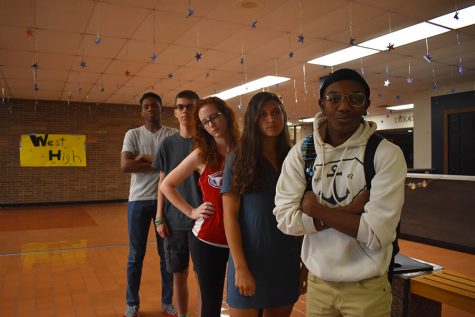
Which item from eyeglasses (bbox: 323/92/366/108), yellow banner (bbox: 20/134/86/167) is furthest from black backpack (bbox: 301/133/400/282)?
yellow banner (bbox: 20/134/86/167)

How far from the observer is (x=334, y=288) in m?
1.26

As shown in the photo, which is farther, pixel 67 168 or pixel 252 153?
pixel 67 168

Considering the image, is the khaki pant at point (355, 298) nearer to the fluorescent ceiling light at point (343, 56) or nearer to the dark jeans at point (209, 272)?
the dark jeans at point (209, 272)

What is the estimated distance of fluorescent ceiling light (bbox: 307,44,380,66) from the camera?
5.79m

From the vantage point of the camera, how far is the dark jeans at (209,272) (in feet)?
5.73

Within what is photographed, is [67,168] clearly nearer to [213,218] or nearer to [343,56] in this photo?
[343,56]

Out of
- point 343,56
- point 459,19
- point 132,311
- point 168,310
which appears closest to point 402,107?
point 343,56

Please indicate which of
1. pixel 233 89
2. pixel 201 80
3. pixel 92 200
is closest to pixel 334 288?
pixel 201 80

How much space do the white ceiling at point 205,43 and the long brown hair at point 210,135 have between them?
256 centimetres

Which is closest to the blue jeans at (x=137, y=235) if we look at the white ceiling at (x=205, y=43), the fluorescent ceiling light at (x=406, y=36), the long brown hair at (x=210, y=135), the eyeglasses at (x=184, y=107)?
the eyeglasses at (x=184, y=107)

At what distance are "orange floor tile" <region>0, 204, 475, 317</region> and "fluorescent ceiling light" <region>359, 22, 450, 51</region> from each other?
2897 millimetres

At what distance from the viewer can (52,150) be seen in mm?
10734

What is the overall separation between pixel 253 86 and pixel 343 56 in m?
2.82

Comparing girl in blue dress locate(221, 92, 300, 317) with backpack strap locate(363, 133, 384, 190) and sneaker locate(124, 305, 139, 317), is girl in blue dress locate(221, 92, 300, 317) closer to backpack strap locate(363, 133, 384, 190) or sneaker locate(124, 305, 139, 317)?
backpack strap locate(363, 133, 384, 190)
